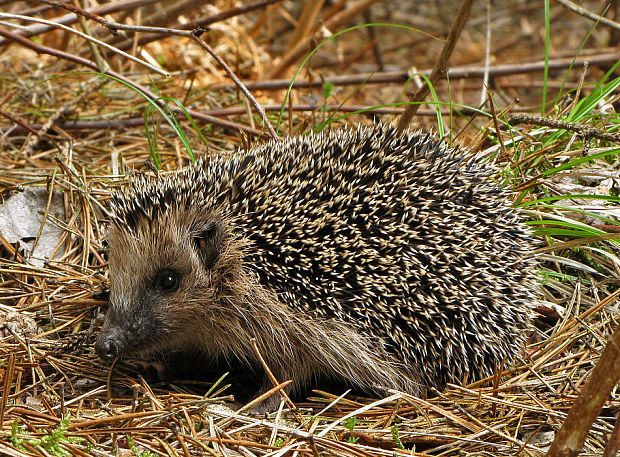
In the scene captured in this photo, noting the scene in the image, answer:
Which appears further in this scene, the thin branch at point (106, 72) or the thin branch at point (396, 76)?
the thin branch at point (396, 76)

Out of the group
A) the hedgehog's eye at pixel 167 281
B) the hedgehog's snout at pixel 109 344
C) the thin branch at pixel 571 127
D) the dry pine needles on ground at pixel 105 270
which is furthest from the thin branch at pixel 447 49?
the hedgehog's snout at pixel 109 344

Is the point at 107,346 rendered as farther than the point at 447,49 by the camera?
No

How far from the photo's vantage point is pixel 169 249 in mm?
4059

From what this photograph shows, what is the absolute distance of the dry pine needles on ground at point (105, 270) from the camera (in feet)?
10.9

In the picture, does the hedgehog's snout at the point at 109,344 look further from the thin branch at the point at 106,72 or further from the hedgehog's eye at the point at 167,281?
the thin branch at the point at 106,72

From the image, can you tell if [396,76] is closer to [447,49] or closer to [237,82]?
[447,49]

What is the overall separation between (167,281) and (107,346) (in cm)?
53

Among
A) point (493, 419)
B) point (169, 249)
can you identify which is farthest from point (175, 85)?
point (493, 419)

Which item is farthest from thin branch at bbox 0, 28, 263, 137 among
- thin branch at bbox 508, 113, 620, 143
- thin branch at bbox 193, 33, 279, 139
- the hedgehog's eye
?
thin branch at bbox 508, 113, 620, 143

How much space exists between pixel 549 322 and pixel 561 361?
1.84 ft

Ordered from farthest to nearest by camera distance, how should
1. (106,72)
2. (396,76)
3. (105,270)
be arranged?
(396,76) → (106,72) → (105,270)

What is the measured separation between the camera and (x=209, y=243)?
13.2 ft

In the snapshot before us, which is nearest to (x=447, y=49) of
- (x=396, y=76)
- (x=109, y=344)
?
(x=396, y=76)

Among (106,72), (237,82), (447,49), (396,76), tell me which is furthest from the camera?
(396,76)
